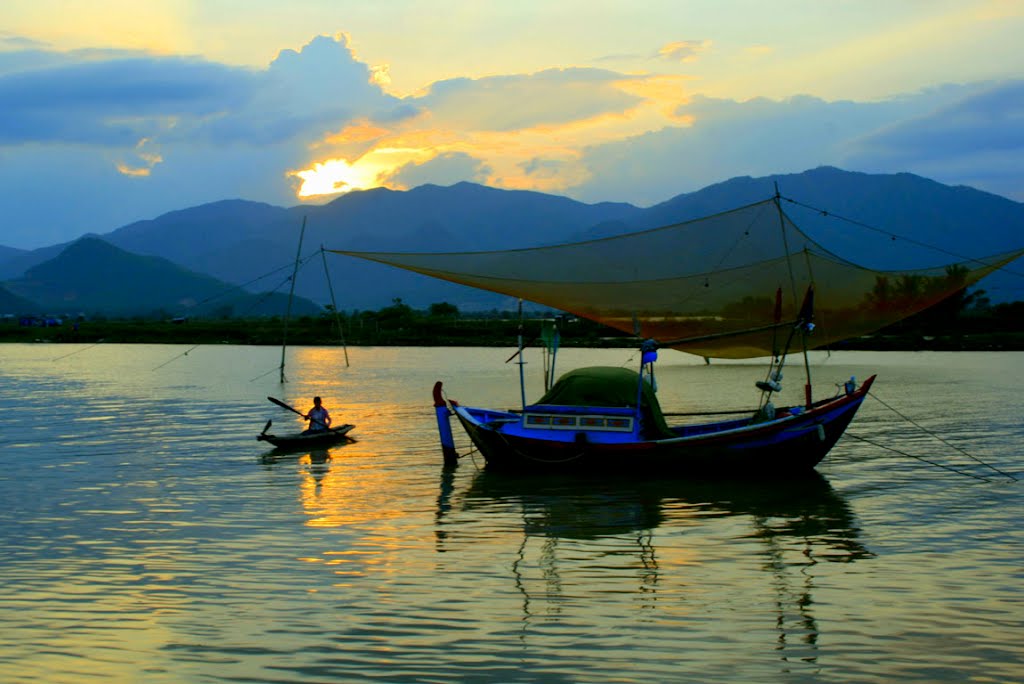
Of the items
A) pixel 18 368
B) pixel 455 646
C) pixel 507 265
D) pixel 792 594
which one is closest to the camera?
pixel 455 646

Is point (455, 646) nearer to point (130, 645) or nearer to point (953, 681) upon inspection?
point (130, 645)

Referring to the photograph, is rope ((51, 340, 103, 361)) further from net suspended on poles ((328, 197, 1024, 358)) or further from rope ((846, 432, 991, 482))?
rope ((846, 432, 991, 482))

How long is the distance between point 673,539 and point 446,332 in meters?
85.6

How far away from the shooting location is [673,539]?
13852 mm

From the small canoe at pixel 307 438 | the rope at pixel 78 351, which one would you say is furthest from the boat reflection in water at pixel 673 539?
the rope at pixel 78 351

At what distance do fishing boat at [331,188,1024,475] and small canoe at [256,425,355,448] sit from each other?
12.6 feet

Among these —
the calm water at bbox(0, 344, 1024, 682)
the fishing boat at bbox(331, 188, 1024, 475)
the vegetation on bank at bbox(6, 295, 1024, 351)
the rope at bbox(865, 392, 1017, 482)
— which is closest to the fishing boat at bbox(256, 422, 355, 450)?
the calm water at bbox(0, 344, 1024, 682)

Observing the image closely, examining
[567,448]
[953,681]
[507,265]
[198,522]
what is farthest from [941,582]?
A: [507,265]

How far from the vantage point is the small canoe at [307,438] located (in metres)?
22.5

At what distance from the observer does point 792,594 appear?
10961 millimetres

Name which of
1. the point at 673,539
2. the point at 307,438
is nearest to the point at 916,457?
the point at 673,539

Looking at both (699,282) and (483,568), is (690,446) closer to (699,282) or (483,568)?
(699,282)

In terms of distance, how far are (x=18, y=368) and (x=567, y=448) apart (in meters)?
47.9

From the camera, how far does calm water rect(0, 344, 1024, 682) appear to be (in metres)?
8.87
